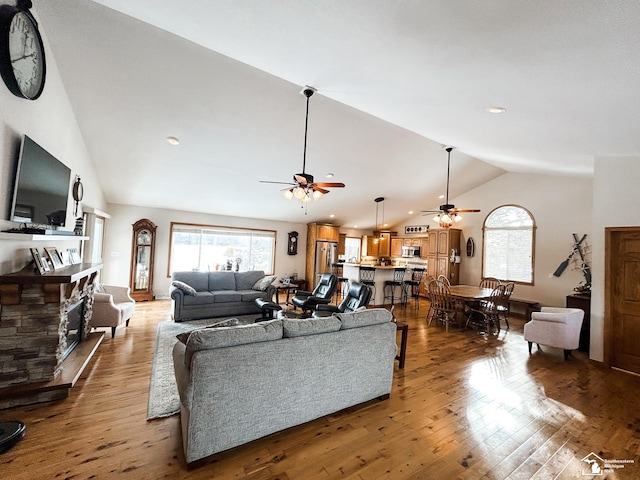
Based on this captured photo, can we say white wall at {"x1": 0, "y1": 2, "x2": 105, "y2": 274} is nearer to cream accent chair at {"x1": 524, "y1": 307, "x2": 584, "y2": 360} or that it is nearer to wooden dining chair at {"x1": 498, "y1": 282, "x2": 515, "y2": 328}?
cream accent chair at {"x1": 524, "y1": 307, "x2": 584, "y2": 360}

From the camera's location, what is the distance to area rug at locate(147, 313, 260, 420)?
101 inches

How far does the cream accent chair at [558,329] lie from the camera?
4.13 meters

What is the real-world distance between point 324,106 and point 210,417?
3.92 meters

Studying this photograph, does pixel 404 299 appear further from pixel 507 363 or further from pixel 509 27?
pixel 509 27

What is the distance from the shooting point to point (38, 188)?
2771 mm

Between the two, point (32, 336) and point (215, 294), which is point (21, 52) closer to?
point (32, 336)

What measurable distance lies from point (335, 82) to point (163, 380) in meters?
3.75

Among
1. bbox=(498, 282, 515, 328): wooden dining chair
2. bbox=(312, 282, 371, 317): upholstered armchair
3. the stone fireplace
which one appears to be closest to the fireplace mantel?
the stone fireplace

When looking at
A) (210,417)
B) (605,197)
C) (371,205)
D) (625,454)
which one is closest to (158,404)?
(210,417)

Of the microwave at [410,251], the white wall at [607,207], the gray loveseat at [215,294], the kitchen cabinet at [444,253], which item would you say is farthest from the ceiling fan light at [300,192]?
the microwave at [410,251]

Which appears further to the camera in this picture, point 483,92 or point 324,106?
point 324,106

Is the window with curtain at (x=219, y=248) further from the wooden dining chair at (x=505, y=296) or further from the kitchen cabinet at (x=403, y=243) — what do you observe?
the wooden dining chair at (x=505, y=296)

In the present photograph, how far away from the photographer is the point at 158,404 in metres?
2.64

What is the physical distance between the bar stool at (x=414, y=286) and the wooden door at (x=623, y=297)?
152 inches
